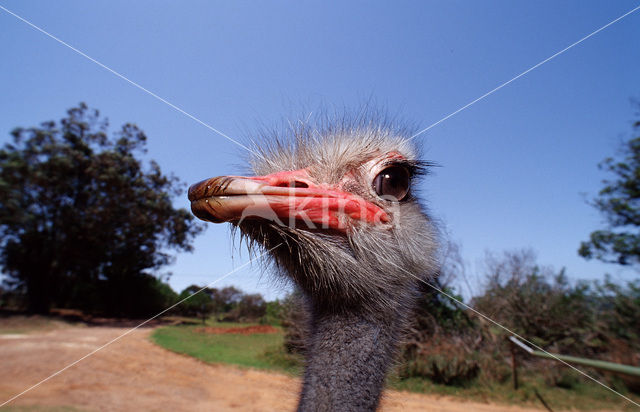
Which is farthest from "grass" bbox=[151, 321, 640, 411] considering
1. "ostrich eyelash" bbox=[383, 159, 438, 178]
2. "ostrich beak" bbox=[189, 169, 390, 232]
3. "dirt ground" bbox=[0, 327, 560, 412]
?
"ostrich beak" bbox=[189, 169, 390, 232]

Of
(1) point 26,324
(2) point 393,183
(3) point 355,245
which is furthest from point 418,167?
(1) point 26,324

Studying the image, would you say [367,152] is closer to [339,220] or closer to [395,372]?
[339,220]

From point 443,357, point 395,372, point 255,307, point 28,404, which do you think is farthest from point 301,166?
point 255,307

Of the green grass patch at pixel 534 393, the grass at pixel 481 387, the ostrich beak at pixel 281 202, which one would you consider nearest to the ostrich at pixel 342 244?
the ostrich beak at pixel 281 202

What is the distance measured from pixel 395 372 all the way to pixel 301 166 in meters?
1.01

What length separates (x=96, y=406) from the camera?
496 cm

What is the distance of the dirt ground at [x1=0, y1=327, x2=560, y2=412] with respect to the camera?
5355 mm

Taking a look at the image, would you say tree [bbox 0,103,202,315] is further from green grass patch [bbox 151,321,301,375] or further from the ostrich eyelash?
the ostrich eyelash

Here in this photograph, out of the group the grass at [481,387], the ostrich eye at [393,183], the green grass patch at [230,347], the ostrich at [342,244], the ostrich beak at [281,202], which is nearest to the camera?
the ostrich beak at [281,202]

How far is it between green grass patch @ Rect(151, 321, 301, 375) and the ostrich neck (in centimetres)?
610

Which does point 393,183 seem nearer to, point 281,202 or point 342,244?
point 342,244

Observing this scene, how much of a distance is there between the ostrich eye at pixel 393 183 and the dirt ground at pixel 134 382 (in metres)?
3.18

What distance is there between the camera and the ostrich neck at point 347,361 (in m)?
1.20

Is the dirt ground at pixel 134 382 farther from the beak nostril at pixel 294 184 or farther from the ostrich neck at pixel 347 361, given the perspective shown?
the beak nostril at pixel 294 184
